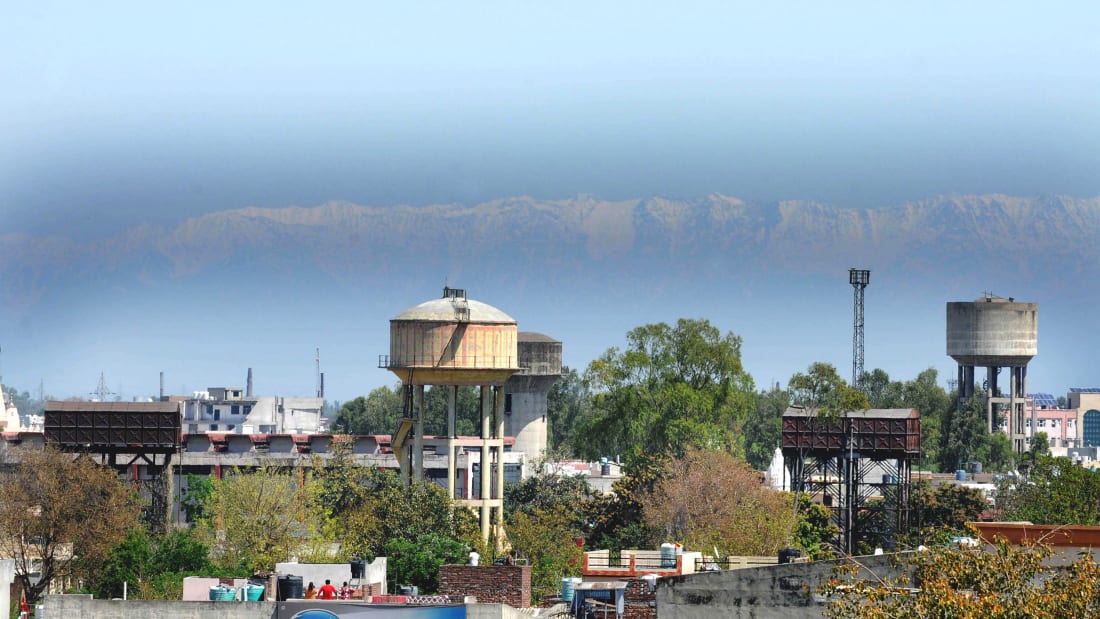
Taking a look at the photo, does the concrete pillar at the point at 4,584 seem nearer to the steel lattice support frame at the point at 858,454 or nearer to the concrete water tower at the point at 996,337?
the steel lattice support frame at the point at 858,454

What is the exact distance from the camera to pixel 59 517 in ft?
279

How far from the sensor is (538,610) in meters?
62.1

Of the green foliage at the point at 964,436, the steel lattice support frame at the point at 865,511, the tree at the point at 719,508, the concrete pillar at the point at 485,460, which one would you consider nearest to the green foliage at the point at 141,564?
the concrete pillar at the point at 485,460

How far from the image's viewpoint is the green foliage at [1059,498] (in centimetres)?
9888

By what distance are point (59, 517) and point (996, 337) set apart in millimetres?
118220

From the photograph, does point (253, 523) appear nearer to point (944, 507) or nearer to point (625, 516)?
point (625, 516)

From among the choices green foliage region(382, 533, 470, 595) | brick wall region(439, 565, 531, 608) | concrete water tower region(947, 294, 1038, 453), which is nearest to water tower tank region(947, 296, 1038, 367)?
concrete water tower region(947, 294, 1038, 453)

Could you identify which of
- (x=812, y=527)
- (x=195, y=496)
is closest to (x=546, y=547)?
(x=812, y=527)

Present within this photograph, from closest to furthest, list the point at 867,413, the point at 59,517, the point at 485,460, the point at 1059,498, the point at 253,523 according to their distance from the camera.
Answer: the point at 59,517, the point at 253,523, the point at 485,460, the point at 1059,498, the point at 867,413

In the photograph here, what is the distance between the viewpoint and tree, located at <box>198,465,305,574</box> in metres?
90.1

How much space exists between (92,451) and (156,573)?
28059 millimetres

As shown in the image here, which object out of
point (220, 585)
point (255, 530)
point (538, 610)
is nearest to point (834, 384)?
point (255, 530)

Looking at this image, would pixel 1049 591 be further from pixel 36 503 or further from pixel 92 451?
pixel 92 451

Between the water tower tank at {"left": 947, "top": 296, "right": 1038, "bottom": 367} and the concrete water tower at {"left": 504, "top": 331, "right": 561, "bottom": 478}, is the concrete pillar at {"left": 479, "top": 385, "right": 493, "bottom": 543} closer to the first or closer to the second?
the concrete water tower at {"left": 504, "top": 331, "right": 561, "bottom": 478}
